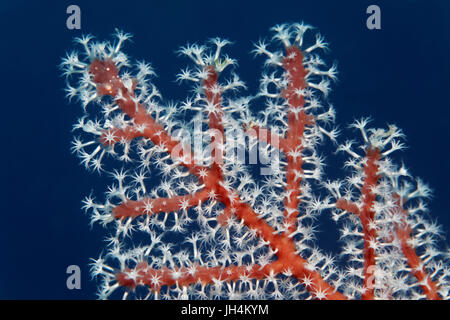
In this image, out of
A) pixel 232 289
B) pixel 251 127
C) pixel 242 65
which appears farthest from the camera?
pixel 242 65

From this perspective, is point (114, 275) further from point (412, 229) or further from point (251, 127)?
point (412, 229)

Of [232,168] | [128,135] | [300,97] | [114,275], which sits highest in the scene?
[300,97]

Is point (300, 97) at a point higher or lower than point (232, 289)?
higher

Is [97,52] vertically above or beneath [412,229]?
above

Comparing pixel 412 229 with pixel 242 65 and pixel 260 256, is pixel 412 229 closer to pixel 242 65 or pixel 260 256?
pixel 260 256
